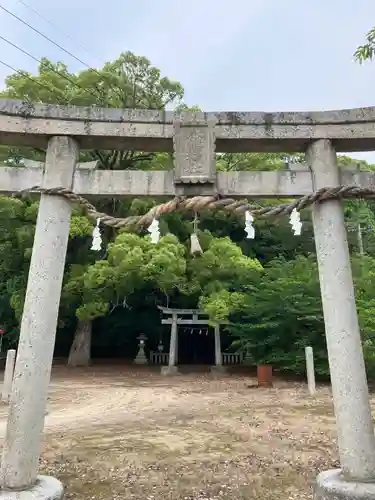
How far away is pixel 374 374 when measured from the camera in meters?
12.8

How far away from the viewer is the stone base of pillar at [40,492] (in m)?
4.12

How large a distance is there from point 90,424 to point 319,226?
628 cm

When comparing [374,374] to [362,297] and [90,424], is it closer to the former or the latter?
[362,297]

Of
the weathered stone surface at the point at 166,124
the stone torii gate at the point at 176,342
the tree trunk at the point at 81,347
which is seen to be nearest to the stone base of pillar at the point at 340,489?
the weathered stone surface at the point at 166,124

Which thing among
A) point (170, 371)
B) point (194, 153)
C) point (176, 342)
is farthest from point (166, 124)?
point (176, 342)

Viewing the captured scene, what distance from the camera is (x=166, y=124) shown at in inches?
200

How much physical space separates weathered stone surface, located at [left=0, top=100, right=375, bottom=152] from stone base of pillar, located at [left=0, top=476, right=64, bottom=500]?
3.88 m

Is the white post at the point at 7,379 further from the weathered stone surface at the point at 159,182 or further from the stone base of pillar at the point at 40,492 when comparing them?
the weathered stone surface at the point at 159,182

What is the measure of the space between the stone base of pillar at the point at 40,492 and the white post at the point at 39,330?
0.07 meters

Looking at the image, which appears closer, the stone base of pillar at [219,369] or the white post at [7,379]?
the white post at [7,379]

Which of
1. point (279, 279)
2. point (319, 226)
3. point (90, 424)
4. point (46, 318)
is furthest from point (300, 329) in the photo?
point (46, 318)

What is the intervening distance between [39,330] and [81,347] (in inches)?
622

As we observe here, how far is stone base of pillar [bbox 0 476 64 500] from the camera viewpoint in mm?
4125

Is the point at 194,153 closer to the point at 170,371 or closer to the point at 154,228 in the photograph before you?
the point at 154,228
